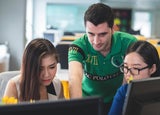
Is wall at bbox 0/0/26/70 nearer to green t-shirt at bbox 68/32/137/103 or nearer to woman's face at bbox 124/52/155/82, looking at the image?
green t-shirt at bbox 68/32/137/103

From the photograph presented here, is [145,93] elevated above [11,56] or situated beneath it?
elevated above

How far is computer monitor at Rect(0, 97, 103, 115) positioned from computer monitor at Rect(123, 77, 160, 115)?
9.5 inches

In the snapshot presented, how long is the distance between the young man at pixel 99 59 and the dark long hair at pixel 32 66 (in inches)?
6.5

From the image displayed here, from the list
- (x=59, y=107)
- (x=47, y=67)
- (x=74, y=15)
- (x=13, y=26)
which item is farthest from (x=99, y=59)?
(x=74, y=15)

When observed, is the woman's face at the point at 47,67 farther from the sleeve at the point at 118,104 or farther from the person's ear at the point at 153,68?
the person's ear at the point at 153,68

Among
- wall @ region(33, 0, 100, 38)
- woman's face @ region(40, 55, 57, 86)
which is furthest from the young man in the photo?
wall @ region(33, 0, 100, 38)

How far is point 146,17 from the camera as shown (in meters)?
10.5

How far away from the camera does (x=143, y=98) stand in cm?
100

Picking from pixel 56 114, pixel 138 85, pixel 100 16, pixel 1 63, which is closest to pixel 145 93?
pixel 138 85

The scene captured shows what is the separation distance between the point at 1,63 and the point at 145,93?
329 cm

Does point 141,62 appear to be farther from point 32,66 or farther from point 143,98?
point 32,66

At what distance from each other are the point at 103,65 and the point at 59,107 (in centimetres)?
104

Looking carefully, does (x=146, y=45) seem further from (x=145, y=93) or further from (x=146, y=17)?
(x=146, y=17)

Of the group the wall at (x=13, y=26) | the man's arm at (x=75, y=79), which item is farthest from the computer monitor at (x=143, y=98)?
the wall at (x=13, y=26)
